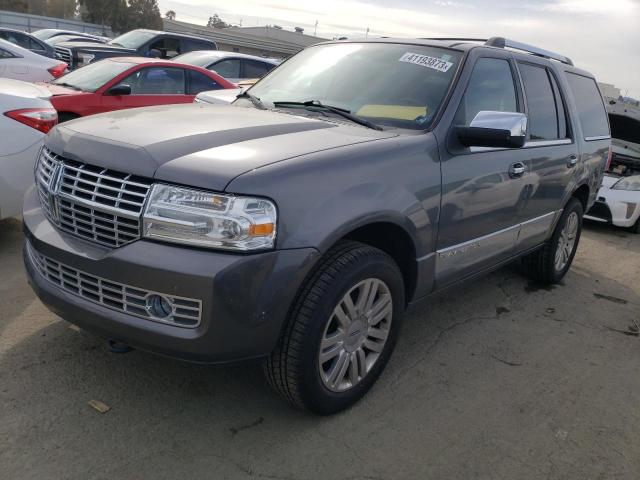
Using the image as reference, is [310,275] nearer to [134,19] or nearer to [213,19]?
[134,19]

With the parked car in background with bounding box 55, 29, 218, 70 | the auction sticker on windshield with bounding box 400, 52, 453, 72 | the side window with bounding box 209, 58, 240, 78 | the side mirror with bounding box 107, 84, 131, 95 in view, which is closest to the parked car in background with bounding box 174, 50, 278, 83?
the side window with bounding box 209, 58, 240, 78

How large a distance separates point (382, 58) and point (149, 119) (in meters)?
1.55

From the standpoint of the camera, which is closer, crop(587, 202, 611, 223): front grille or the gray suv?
the gray suv

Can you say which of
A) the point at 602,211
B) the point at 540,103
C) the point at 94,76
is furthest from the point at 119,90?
the point at 602,211

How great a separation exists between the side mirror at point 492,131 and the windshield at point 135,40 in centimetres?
1199

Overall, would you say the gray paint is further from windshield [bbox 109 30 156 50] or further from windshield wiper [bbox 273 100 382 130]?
windshield [bbox 109 30 156 50]

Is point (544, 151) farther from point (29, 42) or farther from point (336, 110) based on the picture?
point (29, 42)

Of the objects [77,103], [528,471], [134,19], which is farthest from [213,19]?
[528,471]

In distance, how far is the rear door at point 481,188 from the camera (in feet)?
10.9

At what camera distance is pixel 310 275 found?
2.62 metres

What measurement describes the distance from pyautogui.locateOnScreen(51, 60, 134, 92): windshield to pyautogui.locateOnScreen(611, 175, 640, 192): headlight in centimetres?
675

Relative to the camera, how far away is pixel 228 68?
11.8 m

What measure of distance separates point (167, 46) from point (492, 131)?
12.5 meters

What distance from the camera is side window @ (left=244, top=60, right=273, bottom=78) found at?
12.4m
